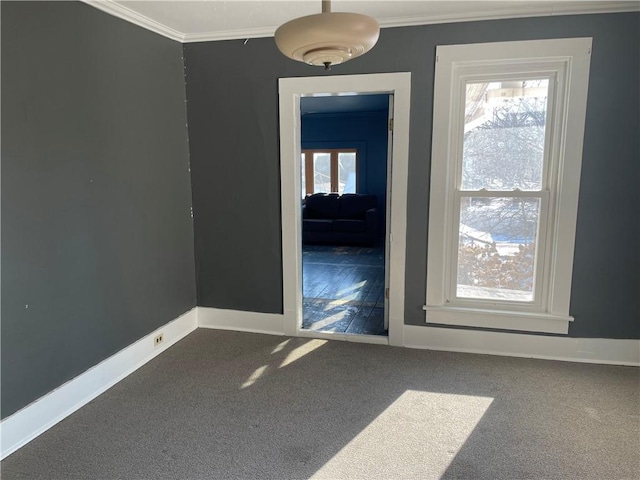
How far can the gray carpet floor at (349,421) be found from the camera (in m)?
1.94

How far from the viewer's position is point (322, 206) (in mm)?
7523

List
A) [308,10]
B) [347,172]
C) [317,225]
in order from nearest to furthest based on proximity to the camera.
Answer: [308,10] < [317,225] < [347,172]

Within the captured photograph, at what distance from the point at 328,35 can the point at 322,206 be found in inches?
242

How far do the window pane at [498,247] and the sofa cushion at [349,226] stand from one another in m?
3.95

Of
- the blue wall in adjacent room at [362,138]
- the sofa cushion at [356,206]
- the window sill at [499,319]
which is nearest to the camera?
the window sill at [499,319]

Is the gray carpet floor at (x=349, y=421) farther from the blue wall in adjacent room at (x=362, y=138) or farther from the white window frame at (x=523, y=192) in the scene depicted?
the blue wall in adjacent room at (x=362, y=138)

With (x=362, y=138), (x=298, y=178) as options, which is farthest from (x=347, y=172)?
(x=298, y=178)

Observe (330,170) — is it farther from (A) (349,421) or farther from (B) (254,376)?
(A) (349,421)

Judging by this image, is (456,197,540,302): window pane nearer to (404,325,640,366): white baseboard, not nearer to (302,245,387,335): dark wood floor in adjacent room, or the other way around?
(404,325,640,366): white baseboard

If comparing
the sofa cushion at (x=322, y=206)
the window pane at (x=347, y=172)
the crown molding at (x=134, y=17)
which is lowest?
the sofa cushion at (x=322, y=206)

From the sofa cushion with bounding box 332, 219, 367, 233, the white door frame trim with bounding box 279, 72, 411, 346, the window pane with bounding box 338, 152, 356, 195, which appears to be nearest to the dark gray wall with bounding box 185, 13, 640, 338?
the white door frame trim with bounding box 279, 72, 411, 346

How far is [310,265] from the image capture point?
5.86 m

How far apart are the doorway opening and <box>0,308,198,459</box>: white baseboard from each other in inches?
66.2

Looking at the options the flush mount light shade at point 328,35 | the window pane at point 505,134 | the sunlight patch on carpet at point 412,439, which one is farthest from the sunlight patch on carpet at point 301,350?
the flush mount light shade at point 328,35
